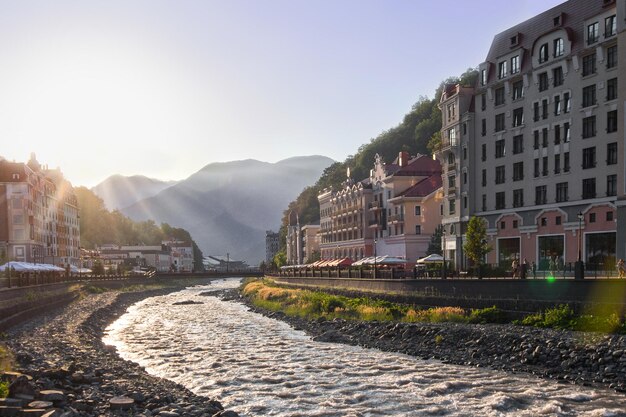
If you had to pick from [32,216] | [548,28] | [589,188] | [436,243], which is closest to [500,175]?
[589,188]

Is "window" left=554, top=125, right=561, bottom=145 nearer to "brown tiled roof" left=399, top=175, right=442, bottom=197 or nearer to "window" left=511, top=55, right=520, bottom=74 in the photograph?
"window" left=511, top=55, right=520, bottom=74

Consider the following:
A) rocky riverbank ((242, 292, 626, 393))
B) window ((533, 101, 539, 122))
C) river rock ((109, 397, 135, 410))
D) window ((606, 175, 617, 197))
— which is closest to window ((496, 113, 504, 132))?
window ((533, 101, 539, 122))

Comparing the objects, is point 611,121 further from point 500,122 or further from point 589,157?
point 500,122

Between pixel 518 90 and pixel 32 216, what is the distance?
288ft

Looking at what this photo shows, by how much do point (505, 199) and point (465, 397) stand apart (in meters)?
51.8

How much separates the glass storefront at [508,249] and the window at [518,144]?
10.3 meters

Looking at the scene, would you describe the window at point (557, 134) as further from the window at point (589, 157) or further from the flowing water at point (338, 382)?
the flowing water at point (338, 382)

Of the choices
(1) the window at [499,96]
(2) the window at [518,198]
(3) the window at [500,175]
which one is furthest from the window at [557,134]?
(1) the window at [499,96]

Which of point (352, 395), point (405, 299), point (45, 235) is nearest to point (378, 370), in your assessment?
point (352, 395)

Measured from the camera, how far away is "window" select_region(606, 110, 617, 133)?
2279 inches

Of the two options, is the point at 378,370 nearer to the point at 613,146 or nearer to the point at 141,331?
the point at 141,331

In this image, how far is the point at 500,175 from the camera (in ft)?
242

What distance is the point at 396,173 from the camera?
A: 348ft

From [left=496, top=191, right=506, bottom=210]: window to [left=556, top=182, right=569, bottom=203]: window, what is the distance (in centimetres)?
874
